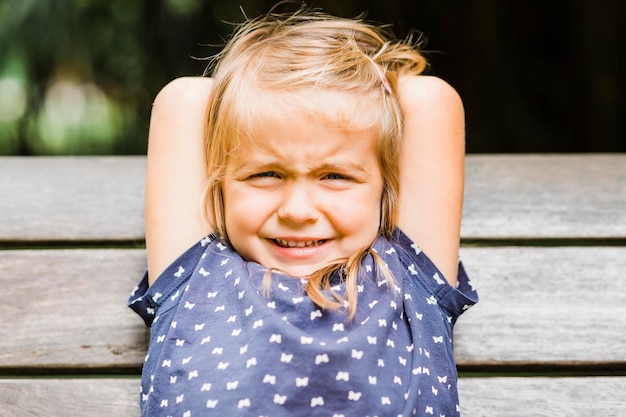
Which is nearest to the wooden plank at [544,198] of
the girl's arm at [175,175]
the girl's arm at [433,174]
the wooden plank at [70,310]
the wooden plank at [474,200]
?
the wooden plank at [474,200]

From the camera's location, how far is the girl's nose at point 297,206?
100 cm

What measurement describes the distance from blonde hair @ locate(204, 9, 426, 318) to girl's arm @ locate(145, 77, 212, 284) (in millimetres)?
30

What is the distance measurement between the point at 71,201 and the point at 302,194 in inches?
19.6

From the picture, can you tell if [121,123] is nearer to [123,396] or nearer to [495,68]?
[495,68]

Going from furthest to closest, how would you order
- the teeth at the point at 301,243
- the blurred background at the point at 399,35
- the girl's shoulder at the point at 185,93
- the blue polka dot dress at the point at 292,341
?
the blurred background at the point at 399,35
the girl's shoulder at the point at 185,93
the teeth at the point at 301,243
the blue polka dot dress at the point at 292,341

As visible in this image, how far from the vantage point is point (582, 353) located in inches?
45.3

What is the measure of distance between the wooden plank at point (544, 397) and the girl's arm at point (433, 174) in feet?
0.64

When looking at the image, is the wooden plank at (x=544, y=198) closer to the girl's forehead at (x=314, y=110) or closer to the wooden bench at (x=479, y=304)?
the wooden bench at (x=479, y=304)

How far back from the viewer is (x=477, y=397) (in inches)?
44.6

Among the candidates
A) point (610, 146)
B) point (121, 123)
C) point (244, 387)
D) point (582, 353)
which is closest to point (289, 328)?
point (244, 387)

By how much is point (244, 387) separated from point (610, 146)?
1967mm

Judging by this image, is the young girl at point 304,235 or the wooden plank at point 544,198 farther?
the wooden plank at point 544,198

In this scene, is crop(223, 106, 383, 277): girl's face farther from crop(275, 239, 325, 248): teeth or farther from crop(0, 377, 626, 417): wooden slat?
crop(0, 377, 626, 417): wooden slat

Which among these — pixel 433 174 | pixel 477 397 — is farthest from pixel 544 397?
pixel 433 174
